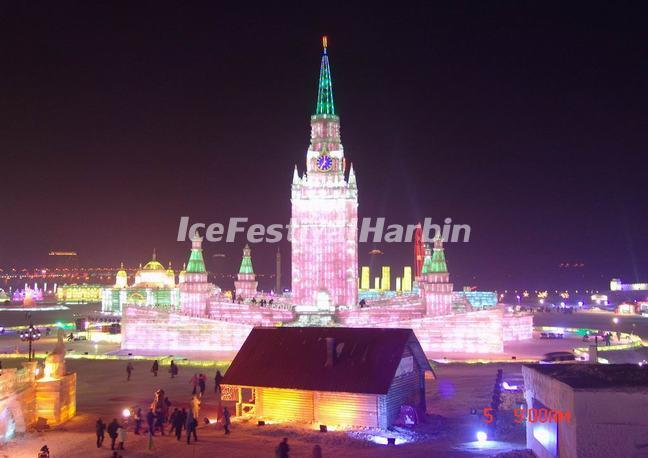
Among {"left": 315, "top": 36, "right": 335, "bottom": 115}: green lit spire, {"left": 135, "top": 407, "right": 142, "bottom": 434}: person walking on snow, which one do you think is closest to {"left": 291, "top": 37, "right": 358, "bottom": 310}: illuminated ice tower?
{"left": 315, "top": 36, "right": 335, "bottom": 115}: green lit spire

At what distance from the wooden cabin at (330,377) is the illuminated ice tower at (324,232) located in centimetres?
4289

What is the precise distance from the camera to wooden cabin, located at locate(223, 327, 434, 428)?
2231cm

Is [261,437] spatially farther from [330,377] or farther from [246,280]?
[246,280]

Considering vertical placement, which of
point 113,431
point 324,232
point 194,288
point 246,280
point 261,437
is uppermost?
point 324,232

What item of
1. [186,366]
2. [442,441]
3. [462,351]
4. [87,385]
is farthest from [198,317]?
[442,441]

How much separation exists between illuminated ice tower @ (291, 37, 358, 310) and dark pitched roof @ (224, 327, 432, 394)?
42595 millimetres

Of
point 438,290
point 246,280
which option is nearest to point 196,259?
point 246,280

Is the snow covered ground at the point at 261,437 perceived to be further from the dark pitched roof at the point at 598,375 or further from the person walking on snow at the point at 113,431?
the dark pitched roof at the point at 598,375

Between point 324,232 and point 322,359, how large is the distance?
4533 cm

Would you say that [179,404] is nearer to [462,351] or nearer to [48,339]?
[462,351]

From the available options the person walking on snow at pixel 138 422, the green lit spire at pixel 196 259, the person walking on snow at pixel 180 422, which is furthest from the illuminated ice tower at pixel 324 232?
the person walking on snow at pixel 180 422

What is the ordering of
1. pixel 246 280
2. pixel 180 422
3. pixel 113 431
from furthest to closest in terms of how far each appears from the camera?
pixel 246 280
pixel 180 422
pixel 113 431

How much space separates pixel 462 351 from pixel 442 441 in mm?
28459

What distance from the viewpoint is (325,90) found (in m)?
71.8
